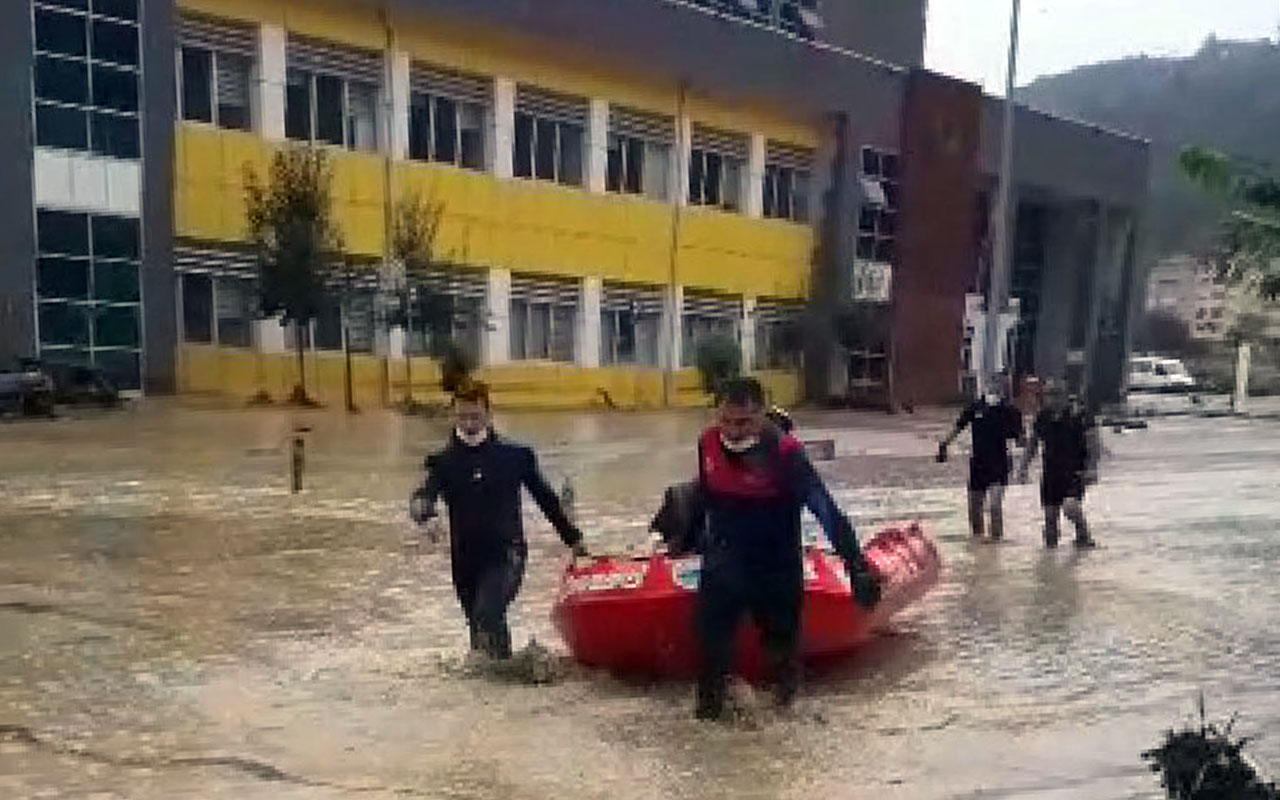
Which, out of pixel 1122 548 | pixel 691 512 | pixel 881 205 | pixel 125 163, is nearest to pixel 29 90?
pixel 125 163

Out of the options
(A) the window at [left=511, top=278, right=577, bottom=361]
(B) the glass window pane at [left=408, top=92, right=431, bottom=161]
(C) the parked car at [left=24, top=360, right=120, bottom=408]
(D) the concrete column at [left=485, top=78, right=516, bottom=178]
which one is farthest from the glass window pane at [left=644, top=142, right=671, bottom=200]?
(C) the parked car at [left=24, top=360, right=120, bottom=408]

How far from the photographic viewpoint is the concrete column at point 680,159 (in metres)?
41.1

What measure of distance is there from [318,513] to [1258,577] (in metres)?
8.92

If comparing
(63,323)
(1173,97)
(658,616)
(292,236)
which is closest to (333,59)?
(292,236)

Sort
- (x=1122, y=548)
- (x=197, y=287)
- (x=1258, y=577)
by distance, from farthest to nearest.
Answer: (x=197, y=287), (x=1122, y=548), (x=1258, y=577)

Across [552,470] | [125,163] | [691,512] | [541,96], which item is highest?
[541,96]

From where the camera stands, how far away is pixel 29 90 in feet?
89.8

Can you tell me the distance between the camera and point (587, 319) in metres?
39.4

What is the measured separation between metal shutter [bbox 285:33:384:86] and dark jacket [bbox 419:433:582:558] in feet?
85.4

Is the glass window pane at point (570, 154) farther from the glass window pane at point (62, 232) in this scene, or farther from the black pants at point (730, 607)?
the black pants at point (730, 607)

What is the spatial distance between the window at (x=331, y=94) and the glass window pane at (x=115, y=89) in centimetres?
385

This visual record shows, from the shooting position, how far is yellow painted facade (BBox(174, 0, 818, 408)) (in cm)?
3141

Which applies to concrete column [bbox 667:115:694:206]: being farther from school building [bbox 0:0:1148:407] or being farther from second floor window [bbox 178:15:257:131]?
second floor window [bbox 178:15:257:131]

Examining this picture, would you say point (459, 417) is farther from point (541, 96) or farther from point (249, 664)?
point (541, 96)
